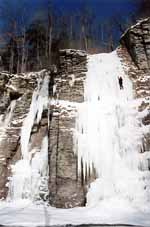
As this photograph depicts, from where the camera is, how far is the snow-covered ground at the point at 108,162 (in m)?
7.40

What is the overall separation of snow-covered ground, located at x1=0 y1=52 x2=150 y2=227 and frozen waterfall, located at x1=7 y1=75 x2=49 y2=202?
1.16 feet

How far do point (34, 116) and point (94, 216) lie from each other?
5.88 meters

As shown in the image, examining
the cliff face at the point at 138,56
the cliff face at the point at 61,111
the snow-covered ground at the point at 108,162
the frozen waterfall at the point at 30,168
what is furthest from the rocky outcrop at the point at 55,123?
the cliff face at the point at 138,56

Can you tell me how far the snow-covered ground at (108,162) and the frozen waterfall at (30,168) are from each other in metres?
0.35

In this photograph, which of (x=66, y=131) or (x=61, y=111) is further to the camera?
(x=61, y=111)

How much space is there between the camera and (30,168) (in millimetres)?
10797

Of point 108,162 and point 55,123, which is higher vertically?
point 55,123

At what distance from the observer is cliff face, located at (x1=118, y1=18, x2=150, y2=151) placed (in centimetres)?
1220

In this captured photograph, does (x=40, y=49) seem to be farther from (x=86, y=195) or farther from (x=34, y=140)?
(x=86, y=195)

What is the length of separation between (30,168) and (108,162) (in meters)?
2.98

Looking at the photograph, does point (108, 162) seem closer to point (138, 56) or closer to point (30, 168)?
point (30, 168)

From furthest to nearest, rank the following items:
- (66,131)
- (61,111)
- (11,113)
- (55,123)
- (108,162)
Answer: (11,113) < (61,111) < (55,123) < (66,131) < (108,162)

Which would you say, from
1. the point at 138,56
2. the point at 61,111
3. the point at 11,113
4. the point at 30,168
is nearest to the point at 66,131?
the point at 61,111

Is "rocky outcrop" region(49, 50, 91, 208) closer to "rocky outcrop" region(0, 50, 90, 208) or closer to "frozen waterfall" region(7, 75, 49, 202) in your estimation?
"rocky outcrop" region(0, 50, 90, 208)
